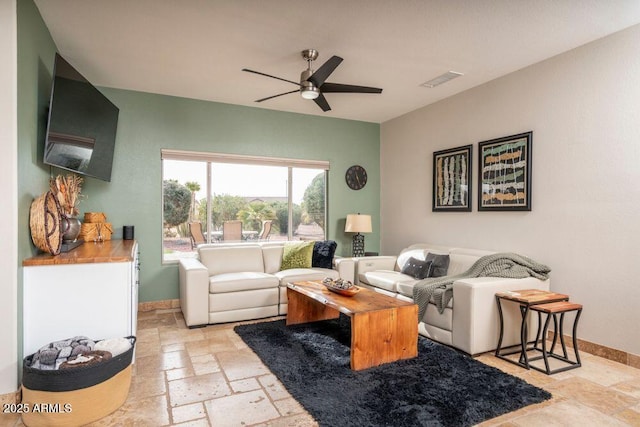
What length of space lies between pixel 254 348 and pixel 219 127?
296 centimetres

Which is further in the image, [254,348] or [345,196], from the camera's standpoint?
[345,196]

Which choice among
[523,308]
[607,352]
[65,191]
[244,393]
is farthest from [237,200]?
[607,352]

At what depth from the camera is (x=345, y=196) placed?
5852 millimetres

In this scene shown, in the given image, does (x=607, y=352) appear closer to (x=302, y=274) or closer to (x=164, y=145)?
(x=302, y=274)

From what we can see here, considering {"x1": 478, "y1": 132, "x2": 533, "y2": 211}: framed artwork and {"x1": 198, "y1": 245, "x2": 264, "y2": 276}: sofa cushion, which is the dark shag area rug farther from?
{"x1": 478, "y1": 132, "x2": 533, "y2": 211}: framed artwork

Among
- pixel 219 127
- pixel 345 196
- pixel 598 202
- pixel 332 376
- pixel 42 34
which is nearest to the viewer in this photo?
pixel 332 376

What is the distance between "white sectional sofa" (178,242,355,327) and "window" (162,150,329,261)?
1.16 feet

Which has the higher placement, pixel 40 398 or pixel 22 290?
pixel 22 290

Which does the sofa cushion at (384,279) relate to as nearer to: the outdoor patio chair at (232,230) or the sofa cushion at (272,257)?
the sofa cushion at (272,257)

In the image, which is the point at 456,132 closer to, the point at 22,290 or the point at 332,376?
the point at 332,376

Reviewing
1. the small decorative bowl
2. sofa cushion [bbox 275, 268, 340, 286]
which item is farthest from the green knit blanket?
sofa cushion [bbox 275, 268, 340, 286]

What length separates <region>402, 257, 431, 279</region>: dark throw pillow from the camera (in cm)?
416

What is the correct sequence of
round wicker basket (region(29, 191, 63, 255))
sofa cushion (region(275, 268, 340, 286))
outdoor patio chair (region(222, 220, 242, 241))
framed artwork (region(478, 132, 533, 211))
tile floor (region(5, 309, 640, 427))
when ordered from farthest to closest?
outdoor patio chair (region(222, 220, 242, 241)) → sofa cushion (region(275, 268, 340, 286)) → framed artwork (region(478, 132, 533, 211)) → round wicker basket (region(29, 191, 63, 255)) → tile floor (region(5, 309, 640, 427))

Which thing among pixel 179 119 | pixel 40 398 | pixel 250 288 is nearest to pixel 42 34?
pixel 179 119
